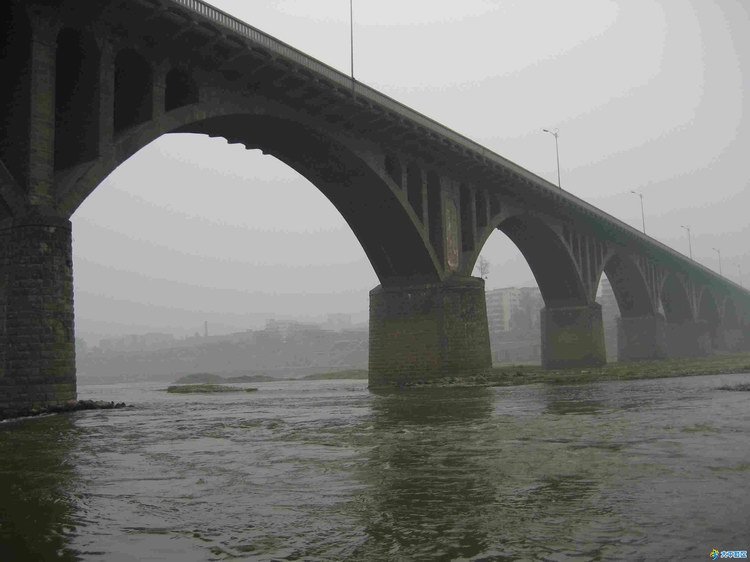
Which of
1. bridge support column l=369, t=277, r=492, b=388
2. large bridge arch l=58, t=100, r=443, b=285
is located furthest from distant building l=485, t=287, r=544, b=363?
large bridge arch l=58, t=100, r=443, b=285

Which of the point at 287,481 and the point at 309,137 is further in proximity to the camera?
the point at 309,137

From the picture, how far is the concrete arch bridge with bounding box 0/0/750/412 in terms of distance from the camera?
1794 centimetres

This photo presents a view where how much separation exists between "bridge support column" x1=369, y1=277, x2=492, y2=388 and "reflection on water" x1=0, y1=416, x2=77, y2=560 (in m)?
23.6

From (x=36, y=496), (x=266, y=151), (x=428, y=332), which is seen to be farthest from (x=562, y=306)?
(x=36, y=496)

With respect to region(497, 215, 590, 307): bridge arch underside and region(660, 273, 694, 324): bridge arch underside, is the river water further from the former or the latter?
region(660, 273, 694, 324): bridge arch underside

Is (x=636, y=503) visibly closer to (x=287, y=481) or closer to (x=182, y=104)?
(x=287, y=481)

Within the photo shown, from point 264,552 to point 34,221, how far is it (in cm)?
1559

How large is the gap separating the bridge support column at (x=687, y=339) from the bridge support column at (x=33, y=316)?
264 feet

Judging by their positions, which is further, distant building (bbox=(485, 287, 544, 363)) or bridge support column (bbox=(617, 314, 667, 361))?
distant building (bbox=(485, 287, 544, 363))

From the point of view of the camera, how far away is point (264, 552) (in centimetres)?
459

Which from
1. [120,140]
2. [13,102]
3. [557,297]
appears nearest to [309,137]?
[120,140]

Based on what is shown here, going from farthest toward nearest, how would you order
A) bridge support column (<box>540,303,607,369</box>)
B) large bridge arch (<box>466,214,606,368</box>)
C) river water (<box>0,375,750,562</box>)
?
bridge support column (<box>540,303,607,369</box>)
large bridge arch (<box>466,214,606,368</box>)
river water (<box>0,375,750,562</box>)

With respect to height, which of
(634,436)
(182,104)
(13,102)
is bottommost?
(634,436)

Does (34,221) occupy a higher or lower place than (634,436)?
higher
